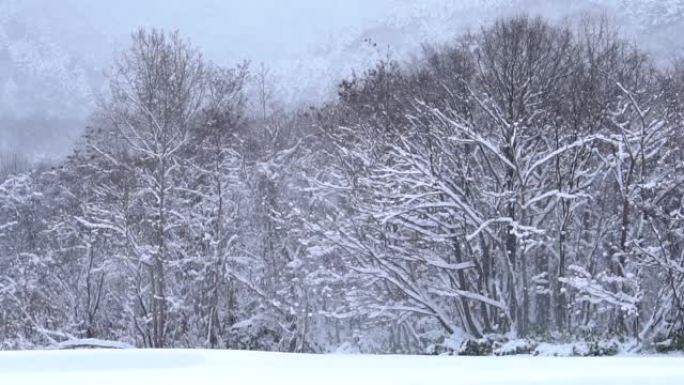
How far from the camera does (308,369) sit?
308 centimetres

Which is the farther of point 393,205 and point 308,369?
point 393,205

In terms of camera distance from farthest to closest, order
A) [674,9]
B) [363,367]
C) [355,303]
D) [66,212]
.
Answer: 1. [674,9]
2. [66,212]
3. [355,303]
4. [363,367]

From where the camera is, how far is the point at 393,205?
14508mm

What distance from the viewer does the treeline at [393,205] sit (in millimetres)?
13617

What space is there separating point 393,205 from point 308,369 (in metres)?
11.5

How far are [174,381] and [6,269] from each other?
30013mm

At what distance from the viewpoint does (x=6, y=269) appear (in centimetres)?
2936

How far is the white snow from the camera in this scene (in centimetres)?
253

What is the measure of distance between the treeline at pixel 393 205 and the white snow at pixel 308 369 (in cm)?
924

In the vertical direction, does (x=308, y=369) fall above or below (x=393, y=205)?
below

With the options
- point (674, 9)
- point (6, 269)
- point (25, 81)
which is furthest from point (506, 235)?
point (25, 81)

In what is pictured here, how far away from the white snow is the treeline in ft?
30.3

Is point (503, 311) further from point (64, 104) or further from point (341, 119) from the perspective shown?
point (64, 104)

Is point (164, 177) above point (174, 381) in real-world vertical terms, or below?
above
